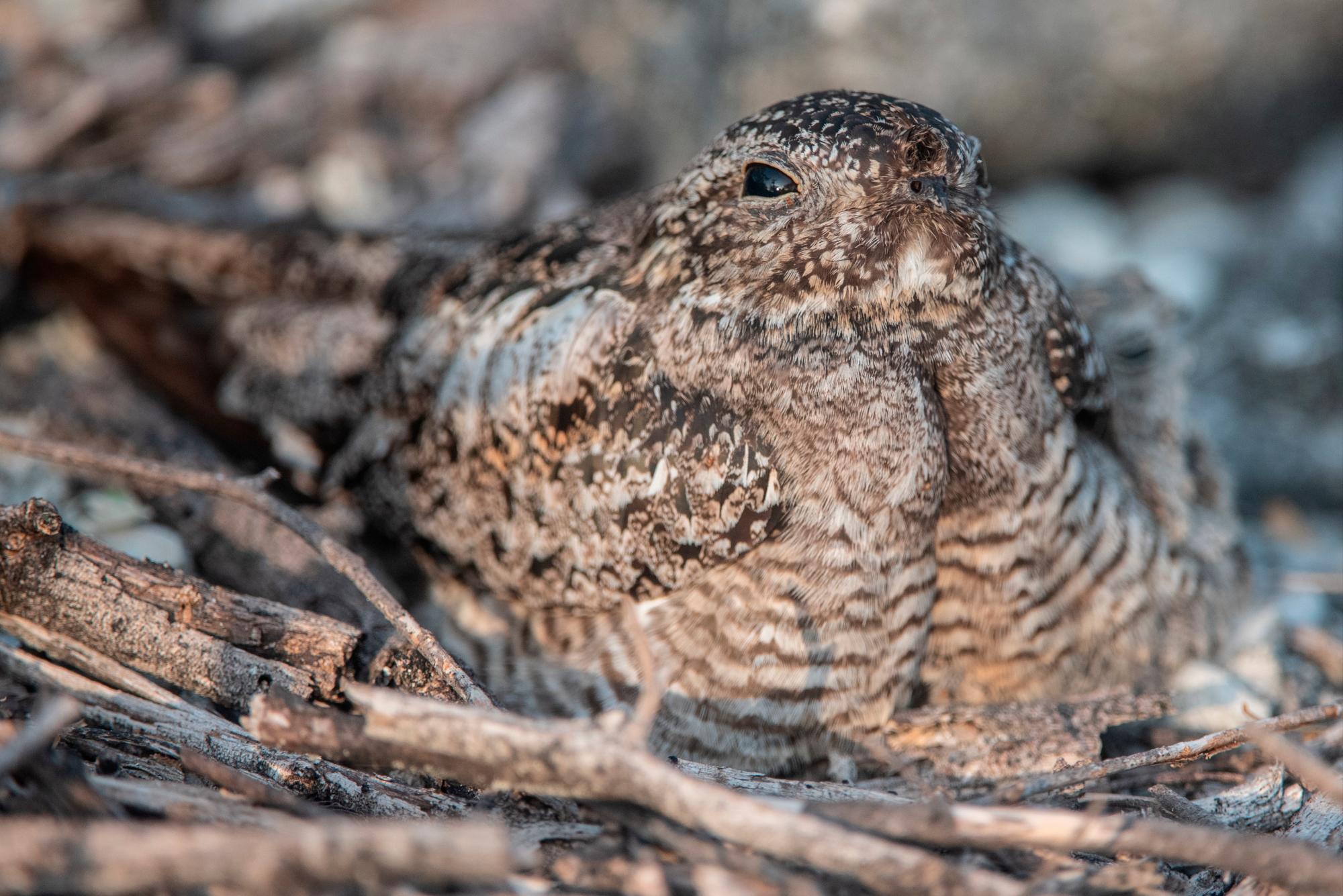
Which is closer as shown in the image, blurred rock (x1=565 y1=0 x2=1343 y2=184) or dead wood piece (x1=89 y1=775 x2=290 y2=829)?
dead wood piece (x1=89 y1=775 x2=290 y2=829)

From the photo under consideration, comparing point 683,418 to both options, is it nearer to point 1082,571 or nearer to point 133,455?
point 1082,571

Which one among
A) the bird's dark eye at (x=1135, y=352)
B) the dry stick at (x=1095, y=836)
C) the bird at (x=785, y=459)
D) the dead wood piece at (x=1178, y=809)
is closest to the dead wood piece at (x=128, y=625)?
the bird at (x=785, y=459)

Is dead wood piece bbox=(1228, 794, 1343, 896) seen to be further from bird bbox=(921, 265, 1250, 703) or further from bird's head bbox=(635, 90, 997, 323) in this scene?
bird's head bbox=(635, 90, 997, 323)

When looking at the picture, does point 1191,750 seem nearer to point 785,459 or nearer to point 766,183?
point 785,459

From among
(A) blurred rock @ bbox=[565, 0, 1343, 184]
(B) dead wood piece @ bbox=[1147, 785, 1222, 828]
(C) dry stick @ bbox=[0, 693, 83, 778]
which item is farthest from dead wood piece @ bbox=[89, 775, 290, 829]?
(A) blurred rock @ bbox=[565, 0, 1343, 184]

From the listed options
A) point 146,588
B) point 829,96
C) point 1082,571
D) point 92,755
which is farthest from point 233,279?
point 1082,571

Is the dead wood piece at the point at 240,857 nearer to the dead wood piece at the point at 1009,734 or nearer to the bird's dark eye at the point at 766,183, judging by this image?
the dead wood piece at the point at 1009,734

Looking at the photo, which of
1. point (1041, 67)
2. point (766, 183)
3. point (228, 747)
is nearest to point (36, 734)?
point (228, 747)
